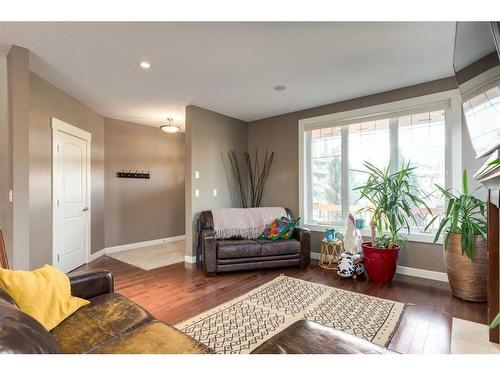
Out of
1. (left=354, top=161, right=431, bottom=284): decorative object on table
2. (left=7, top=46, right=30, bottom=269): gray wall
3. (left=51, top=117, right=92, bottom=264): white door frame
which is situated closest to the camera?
(left=7, top=46, right=30, bottom=269): gray wall

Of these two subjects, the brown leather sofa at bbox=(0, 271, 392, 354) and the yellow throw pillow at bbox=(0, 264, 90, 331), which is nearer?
the brown leather sofa at bbox=(0, 271, 392, 354)

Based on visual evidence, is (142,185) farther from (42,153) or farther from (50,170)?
(42,153)

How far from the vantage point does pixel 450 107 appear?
295 centimetres

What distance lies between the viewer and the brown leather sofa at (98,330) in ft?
2.49

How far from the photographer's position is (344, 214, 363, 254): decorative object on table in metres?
3.23

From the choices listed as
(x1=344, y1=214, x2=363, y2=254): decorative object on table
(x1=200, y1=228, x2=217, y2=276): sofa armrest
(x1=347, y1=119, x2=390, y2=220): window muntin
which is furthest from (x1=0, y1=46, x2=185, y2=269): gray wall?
(x1=347, y1=119, x2=390, y2=220): window muntin

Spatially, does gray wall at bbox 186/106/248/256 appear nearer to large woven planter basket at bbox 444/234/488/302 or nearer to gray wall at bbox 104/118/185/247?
gray wall at bbox 104/118/185/247

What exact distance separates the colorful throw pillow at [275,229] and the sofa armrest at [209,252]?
2.55 feet

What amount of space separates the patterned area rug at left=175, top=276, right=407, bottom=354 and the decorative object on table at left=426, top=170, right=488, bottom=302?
67 cm

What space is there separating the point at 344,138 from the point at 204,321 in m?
3.21

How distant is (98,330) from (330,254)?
3.09m

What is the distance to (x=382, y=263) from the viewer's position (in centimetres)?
286

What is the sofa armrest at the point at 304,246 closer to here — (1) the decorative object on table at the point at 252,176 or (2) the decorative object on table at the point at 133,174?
(1) the decorative object on table at the point at 252,176
